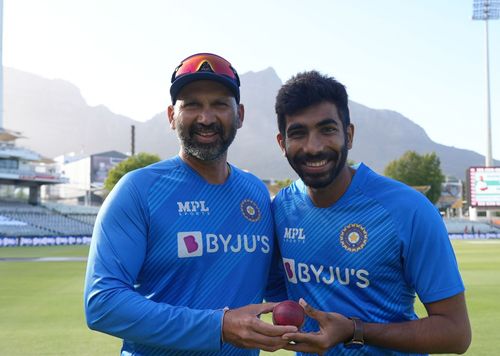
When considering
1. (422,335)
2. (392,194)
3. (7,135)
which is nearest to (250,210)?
(392,194)

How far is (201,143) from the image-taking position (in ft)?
9.99

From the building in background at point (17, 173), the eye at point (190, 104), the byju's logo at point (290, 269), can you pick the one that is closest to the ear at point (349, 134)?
the byju's logo at point (290, 269)

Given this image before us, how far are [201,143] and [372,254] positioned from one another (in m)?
1.20

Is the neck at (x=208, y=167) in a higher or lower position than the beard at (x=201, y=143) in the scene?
lower

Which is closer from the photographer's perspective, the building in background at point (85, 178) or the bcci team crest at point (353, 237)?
the bcci team crest at point (353, 237)

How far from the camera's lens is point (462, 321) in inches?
105

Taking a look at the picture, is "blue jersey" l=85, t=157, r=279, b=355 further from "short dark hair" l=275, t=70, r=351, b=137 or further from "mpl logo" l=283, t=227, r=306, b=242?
"short dark hair" l=275, t=70, r=351, b=137

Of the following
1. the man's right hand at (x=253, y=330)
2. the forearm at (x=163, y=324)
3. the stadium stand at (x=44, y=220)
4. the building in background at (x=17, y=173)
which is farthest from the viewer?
the building in background at (x=17, y=173)

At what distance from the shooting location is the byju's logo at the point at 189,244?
2.82 meters

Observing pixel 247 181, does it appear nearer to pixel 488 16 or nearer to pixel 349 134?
pixel 349 134

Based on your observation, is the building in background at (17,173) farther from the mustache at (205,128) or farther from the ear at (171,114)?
the mustache at (205,128)

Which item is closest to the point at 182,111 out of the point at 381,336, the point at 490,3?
the point at 381,336

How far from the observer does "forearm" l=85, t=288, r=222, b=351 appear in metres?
2.36

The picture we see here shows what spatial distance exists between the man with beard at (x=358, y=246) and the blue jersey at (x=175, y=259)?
35cm
